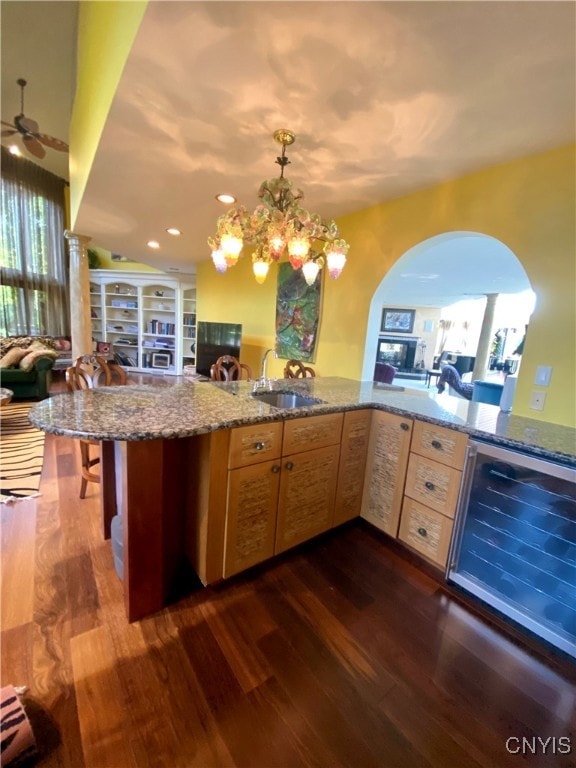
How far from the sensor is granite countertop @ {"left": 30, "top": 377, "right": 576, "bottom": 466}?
3.94 feet

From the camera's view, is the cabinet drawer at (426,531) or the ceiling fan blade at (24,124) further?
the ceiling fan blade at (24,124)

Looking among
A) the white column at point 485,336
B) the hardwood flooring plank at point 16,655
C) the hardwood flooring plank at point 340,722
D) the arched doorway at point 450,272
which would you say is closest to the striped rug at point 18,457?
the hardwood flooring plank at point 16,655

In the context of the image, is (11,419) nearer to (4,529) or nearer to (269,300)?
(4,529)

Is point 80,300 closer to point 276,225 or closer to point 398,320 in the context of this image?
point 276,225

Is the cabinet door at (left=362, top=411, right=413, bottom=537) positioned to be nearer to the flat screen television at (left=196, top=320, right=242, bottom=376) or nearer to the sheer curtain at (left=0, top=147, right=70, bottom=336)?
the flat screen television at (left=196, top=320, right=242, bottom=376)

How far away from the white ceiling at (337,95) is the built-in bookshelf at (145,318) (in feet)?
16.0

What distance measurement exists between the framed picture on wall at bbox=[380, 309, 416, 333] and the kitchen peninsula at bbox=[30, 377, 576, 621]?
30.2 feet

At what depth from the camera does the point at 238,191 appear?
2451mm

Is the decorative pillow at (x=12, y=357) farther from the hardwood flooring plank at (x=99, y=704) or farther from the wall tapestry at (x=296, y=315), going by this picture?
the hardwood flooring plank at (x=99, y=704)

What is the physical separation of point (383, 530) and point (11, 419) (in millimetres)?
4325

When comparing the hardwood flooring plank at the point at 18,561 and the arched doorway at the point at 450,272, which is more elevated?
the arched doorway at the point at 450,272

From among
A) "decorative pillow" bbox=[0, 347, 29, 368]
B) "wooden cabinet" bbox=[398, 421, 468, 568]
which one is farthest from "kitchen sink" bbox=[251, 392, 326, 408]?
"decorative pillow" bbox=[0, 347, 29, 368]

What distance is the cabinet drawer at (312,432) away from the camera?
1611 mm

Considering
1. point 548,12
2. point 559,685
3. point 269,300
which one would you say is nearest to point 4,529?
point 559,685
